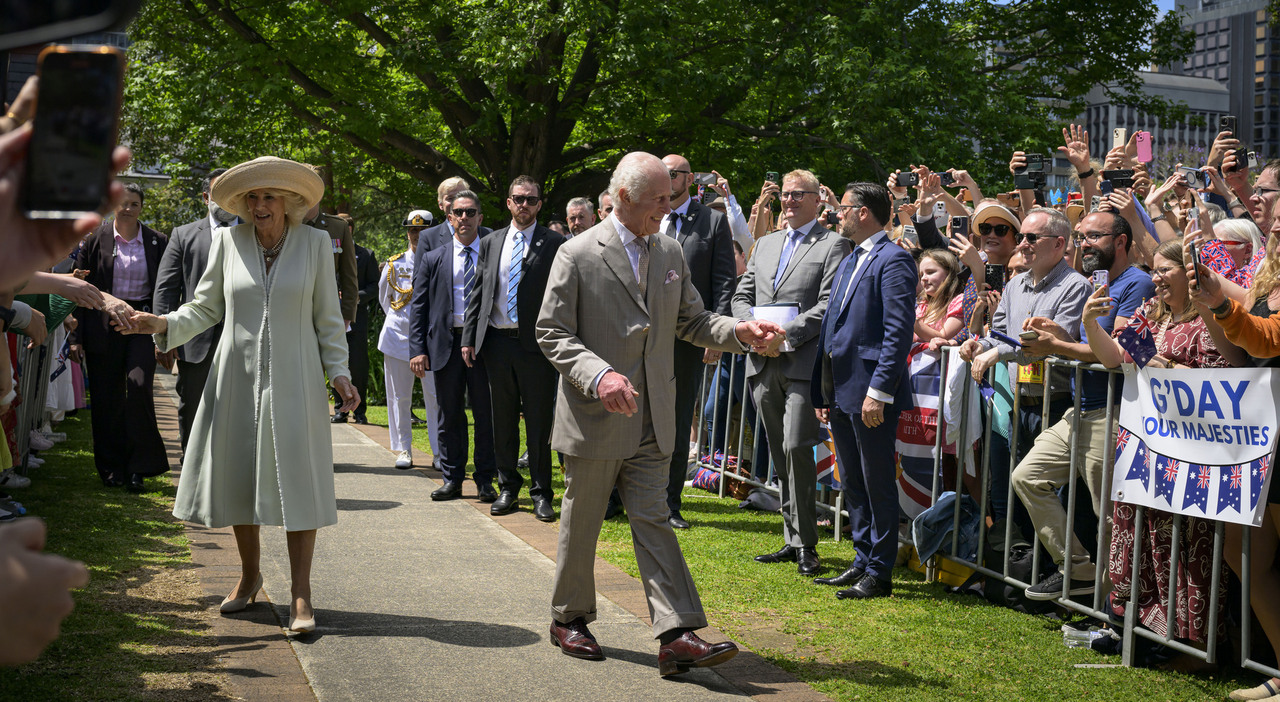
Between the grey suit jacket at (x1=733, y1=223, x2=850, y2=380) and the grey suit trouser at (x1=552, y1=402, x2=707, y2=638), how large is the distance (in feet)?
6.60

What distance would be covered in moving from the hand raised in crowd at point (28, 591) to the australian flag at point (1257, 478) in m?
4.36

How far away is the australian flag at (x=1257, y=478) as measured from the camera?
452 centimetres

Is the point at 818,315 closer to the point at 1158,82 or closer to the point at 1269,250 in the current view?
the point at 1269,250

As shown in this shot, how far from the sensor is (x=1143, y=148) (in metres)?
7.56

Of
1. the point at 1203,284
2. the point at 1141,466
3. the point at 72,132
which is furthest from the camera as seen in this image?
the point at 1141,466

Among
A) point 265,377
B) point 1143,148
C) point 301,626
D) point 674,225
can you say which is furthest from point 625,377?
point 1143,148

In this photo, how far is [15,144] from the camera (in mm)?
1476

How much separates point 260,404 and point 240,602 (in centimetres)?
99

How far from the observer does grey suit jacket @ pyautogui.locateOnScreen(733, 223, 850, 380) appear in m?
6.92

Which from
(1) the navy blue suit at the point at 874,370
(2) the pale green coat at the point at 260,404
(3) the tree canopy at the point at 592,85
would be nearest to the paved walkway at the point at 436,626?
(2) the pale green coat at the point at 260,404

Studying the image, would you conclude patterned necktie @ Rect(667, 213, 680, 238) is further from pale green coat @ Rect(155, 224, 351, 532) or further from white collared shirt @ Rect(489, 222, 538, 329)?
pale green coat @ Rect(155, 224, 351, 532)

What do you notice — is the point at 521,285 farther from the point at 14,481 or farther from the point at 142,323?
the point at 14,481

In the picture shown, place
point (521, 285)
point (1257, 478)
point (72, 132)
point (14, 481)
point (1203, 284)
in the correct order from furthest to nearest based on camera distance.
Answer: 1. point (521, 285)
2. point (14, 481)
3. point (1257, 478)
4. point (1203, 284)
5. point (72, 132)

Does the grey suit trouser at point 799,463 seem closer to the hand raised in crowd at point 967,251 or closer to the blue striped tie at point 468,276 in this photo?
the hand raised in crowd at point 967,251
